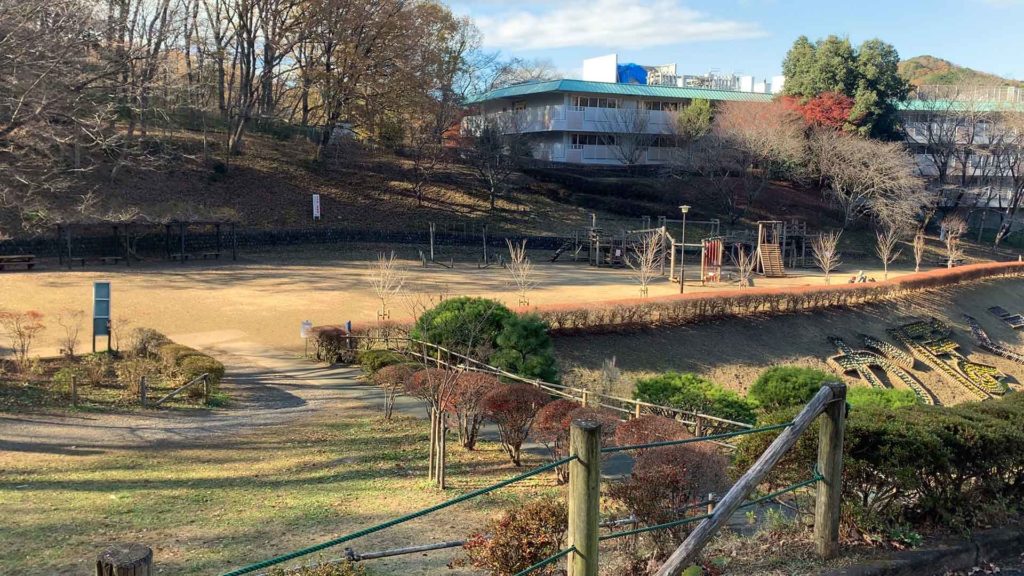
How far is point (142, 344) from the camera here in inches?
701

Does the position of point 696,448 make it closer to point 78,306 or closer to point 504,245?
point 78,306

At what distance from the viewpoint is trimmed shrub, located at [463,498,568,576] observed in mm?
A: 4664

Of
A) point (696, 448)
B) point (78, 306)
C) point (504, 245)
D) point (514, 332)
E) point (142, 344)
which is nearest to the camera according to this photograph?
point (696, 448)

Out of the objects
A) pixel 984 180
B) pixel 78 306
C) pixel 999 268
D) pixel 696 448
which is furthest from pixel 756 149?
pixel 696 448

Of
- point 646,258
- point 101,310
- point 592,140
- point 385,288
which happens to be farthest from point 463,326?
point 592,140

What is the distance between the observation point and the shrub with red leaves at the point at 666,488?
5.35 m

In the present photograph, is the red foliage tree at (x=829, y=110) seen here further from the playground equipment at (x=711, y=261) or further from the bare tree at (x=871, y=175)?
the playground equipment at (x=711, y=261)

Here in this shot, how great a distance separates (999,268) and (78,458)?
129ft

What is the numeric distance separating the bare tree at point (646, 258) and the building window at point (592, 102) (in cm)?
1465

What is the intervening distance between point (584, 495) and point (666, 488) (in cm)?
→ 210

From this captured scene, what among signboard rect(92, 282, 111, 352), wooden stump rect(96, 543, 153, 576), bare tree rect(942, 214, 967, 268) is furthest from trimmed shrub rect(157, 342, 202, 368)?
bare tree rect(942, 214, 967, 268)

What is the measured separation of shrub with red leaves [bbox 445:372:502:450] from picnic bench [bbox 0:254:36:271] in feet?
81.7

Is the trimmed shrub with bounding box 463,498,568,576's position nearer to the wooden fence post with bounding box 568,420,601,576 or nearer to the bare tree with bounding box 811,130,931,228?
the wooden fence post with bounding box 568,420,601,576

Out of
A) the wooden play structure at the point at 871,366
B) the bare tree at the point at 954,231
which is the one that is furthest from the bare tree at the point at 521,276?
the bare tree at the point at 954,231
